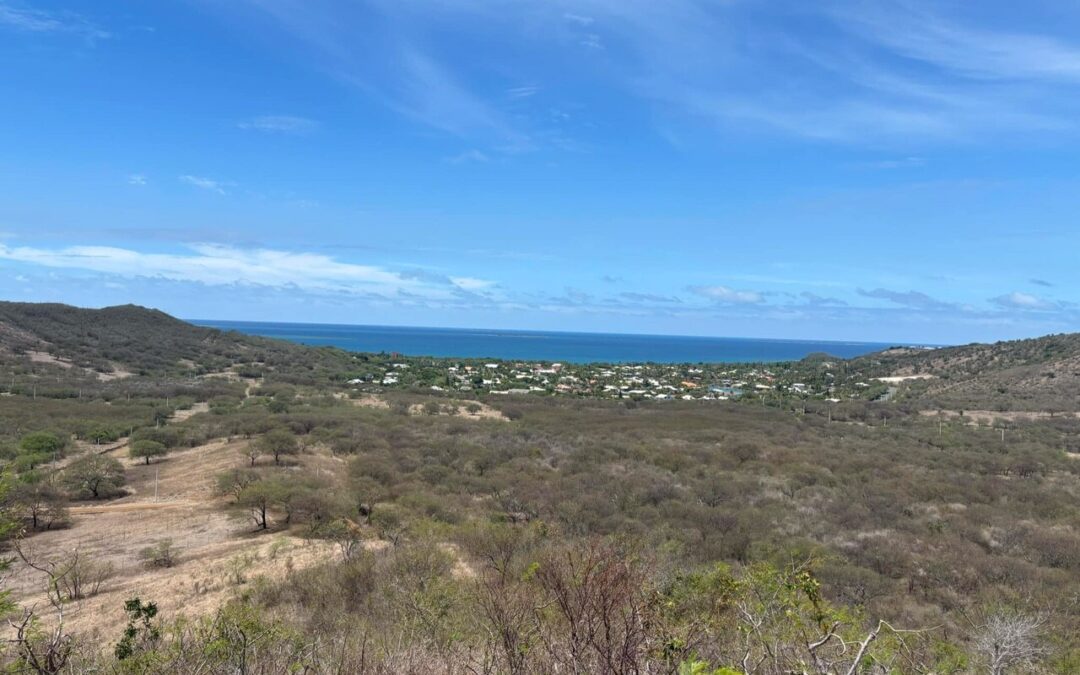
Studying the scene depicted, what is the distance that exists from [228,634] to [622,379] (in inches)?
3099

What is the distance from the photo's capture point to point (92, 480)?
25.3 meters

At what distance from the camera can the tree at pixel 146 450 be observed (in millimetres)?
30922

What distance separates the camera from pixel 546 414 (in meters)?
47.4

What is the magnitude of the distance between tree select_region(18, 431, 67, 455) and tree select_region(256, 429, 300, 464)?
9331mm

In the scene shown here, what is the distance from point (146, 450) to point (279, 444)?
23.4 feet

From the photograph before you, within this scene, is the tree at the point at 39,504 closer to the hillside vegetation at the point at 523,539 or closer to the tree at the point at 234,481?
the hillside vegetation at the point at 523,539

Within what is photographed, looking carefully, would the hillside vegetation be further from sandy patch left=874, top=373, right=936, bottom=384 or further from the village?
sandy patch left=874, top=373, right=936, bottom=384

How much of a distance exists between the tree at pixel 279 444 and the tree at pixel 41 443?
9331 mm

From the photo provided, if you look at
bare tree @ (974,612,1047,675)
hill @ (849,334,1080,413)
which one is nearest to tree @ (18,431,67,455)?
bare tree @ (974,612,1047,675)

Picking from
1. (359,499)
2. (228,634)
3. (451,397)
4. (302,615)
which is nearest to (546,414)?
(451,397)

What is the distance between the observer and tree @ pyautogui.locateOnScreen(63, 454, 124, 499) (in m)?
25.0

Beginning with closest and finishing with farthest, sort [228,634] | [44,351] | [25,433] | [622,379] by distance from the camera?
[228,634]
[25,433]
[44,351]
[622,379]

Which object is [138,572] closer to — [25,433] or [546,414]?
[25,433]

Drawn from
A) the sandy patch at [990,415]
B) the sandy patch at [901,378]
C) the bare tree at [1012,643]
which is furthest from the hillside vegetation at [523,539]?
the sandy patch at [901,378]
